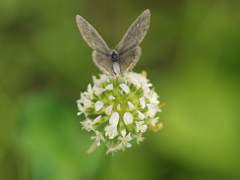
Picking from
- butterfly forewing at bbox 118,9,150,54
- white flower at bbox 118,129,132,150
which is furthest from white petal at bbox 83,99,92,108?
butterfly forewing at bbox 118,9,150,54

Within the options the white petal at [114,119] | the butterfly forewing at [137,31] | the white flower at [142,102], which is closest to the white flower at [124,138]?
the white petal at [114,119]

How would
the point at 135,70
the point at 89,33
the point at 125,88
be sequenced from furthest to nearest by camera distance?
the point at 135,70 → the point at 125,88 → the point at 89,33

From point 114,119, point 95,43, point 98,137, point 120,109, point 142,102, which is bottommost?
point 98,137

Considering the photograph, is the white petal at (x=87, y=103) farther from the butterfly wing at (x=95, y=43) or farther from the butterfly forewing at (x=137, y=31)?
the butterfly forewing at (x=137, y=31)

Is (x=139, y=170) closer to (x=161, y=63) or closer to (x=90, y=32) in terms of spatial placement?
(x=161, y=63)

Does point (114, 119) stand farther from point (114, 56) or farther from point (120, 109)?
point (114, 56)

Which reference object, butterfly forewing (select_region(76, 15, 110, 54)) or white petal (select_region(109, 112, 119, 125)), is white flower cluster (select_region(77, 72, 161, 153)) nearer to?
white petal (select_region(109, 112, 119, 125))

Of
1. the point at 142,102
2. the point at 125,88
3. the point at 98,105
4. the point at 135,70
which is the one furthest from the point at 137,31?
the point at 135,70

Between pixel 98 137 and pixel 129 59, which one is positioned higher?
pixel 129 59
